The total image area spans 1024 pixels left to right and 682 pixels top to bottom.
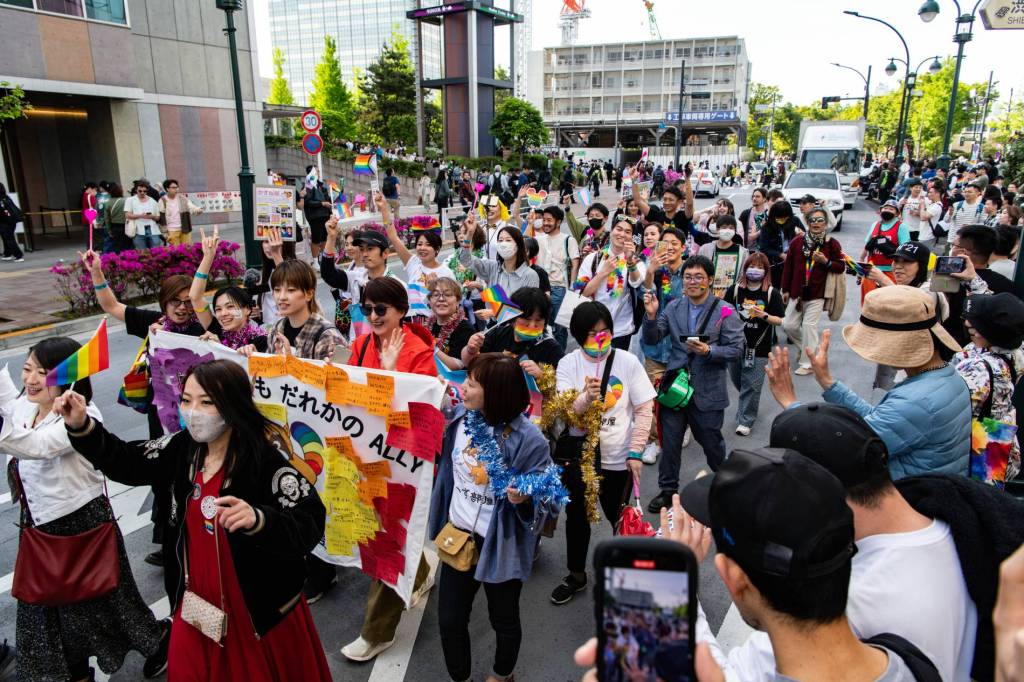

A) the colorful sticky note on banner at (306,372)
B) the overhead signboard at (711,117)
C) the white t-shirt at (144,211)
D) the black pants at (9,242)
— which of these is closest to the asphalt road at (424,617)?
the colorful sticky note on banner at (306,372)

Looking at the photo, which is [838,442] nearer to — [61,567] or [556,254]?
[61,567]

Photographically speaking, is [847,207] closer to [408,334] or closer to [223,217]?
[223,217]

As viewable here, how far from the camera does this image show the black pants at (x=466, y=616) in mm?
3143

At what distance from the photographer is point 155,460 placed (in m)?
2.81

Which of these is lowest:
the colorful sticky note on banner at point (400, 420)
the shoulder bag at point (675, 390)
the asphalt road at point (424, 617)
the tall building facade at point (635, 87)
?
the asphalt road at point (424, 617)

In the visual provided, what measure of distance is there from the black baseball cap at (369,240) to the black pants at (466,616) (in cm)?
304

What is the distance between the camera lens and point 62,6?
17.6m

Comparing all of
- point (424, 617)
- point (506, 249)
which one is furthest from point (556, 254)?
point (424, 617)

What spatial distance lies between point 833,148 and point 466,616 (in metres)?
29.5

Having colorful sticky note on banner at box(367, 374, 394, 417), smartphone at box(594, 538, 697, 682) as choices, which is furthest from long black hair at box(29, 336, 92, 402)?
smartphone at box(594, 538, 697, 682)

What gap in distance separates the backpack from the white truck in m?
29.0

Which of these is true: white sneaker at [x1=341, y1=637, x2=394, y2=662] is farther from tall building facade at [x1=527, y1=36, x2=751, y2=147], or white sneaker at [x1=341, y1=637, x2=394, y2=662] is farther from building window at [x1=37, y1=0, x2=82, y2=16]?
tall building facade at [x1=527, y1=36, x2=751, y2=147]

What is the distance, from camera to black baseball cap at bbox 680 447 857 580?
1382mm

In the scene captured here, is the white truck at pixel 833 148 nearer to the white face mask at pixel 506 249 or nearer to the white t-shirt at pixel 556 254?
the white t-shirt at pixel 556 254
